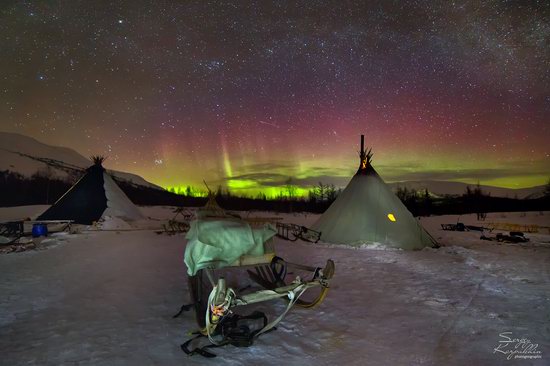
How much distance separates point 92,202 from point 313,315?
19.8 m

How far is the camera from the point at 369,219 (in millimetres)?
13859

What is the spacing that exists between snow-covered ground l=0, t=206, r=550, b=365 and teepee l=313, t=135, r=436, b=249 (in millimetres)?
2997

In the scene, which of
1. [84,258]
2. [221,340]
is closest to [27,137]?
[84,258]

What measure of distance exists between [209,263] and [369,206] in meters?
11.0

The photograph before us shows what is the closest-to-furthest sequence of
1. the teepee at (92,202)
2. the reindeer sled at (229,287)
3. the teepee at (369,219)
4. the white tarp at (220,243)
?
the reindeer sled at (229,287) < the white tarp at (220,243) < the teepee at (369,219) < the teepee at (92,202)

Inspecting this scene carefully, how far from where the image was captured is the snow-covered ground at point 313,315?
3.97 meters

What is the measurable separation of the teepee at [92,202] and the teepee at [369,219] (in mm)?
14326

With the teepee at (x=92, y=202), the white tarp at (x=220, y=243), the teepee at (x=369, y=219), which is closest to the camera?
the white tarp at (x=220, y=243)
